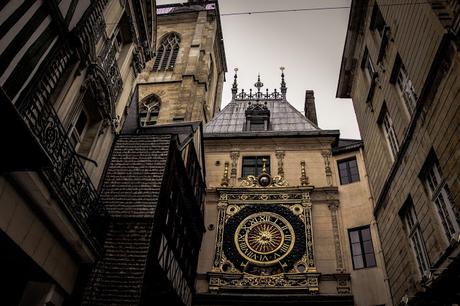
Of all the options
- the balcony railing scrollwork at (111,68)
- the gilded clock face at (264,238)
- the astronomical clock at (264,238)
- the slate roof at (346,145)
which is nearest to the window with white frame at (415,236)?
the astronomical clock at (264,238)

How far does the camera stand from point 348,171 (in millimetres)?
17750

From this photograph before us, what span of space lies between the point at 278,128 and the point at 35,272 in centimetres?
1644

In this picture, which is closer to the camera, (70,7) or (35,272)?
(35,272)

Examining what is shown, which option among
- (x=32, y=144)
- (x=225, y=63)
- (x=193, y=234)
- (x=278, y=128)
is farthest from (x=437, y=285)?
(x=225, y=63)

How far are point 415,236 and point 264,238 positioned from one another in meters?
6.41

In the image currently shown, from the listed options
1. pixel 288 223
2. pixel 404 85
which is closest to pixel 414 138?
pixel 404 85

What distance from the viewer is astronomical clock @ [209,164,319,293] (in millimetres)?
15016

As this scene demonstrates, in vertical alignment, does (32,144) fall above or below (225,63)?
below

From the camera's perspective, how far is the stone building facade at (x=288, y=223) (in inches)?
575

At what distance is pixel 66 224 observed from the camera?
7.00 meters

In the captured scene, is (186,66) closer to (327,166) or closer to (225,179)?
(225,179)

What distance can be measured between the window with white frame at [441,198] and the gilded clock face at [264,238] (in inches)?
267

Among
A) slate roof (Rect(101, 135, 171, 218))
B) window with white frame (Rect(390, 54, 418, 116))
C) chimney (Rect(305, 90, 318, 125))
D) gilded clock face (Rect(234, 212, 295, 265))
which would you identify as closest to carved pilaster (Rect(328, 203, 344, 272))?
gilded clock face (Rect(234, 212, 295, 265))

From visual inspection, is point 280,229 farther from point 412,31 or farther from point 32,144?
point 32,144
